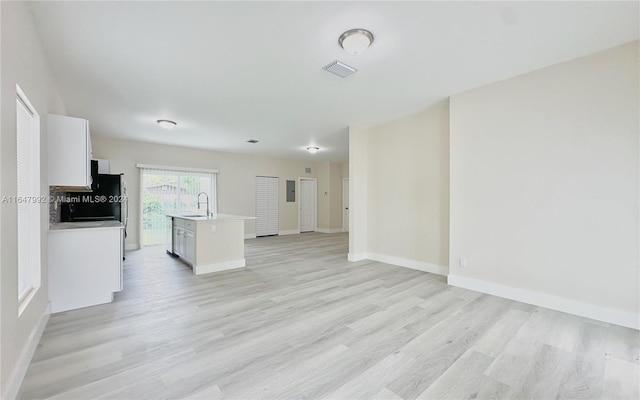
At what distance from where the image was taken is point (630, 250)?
8.32 ft

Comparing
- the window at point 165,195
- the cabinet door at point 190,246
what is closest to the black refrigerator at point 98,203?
the cabinet door at point 190,246

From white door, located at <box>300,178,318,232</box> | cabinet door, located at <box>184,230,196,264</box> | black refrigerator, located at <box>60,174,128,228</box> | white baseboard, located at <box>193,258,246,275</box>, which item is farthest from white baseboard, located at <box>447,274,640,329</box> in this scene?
white door, located at <box>300,178,318,232</box>

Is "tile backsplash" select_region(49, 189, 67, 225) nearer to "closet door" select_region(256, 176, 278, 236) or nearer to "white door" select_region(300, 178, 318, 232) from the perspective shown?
"closet door" select_region(256, 176, 278, 236)

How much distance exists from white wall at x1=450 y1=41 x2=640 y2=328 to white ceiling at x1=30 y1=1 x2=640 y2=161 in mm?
271

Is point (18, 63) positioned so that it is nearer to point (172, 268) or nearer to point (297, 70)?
point (297, 70)

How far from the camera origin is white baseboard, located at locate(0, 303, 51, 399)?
62.6 inches

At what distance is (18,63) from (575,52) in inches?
179

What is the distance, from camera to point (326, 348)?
2.18m

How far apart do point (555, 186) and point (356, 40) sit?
2555 mm

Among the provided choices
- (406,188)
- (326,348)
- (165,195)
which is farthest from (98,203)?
(406,188)

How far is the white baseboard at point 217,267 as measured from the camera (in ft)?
14.1

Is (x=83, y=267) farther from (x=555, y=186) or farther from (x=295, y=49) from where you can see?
(x=555, y=186)

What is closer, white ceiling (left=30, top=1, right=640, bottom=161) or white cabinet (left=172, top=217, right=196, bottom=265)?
white ceiling (left=30, top=1, right=640, bottom=161)

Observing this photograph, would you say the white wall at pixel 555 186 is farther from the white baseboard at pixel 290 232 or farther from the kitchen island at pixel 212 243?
the white baseboard at pixel 290 232
